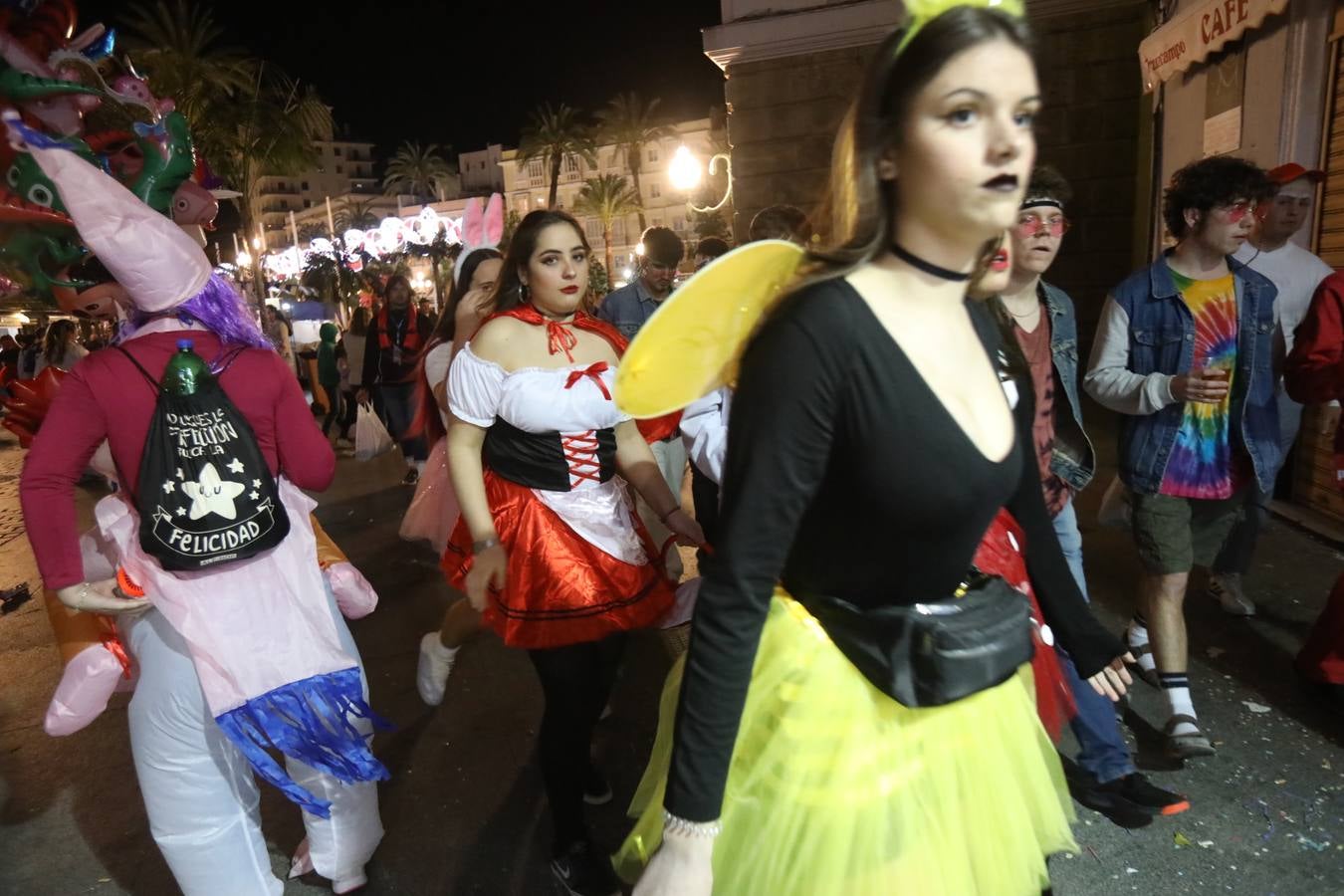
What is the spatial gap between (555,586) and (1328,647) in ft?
9.96

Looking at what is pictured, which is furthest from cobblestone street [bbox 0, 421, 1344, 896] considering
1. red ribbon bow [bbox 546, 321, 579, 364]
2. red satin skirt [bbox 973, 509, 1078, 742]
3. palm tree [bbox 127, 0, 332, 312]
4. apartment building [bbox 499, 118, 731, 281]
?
apartment building [bbox 499, 118, 731, 281]

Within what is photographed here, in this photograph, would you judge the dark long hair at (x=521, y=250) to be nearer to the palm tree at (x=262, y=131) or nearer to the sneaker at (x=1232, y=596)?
the sneaker at (x=1232, y=596)

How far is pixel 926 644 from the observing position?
4.14 ft

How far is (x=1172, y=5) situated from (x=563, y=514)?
8744mm

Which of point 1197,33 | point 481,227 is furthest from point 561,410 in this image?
point 1197,33

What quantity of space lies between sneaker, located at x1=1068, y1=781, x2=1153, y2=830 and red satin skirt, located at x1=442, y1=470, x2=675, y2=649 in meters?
1.60

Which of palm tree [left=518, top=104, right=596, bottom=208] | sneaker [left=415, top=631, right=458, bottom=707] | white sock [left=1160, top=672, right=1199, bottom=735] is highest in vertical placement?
palm tree [left=518, top=104, right=596, bottom=208]

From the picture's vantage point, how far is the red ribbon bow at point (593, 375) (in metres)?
2.53

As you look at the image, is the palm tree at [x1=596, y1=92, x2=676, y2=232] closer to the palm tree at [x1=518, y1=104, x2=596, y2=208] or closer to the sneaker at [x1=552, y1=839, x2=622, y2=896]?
the palm tree at [x1=518, y1=104, x2=596, y2=208]

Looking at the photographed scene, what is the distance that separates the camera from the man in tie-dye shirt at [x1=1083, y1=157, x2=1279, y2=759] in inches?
125

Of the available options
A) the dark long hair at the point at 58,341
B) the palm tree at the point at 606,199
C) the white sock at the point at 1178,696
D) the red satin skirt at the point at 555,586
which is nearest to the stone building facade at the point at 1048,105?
the white sock at the point at 1178,696

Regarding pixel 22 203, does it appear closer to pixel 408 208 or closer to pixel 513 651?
pixel 513 651

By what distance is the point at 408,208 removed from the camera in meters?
84.8

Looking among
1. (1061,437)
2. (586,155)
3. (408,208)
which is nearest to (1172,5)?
(1061,437)
